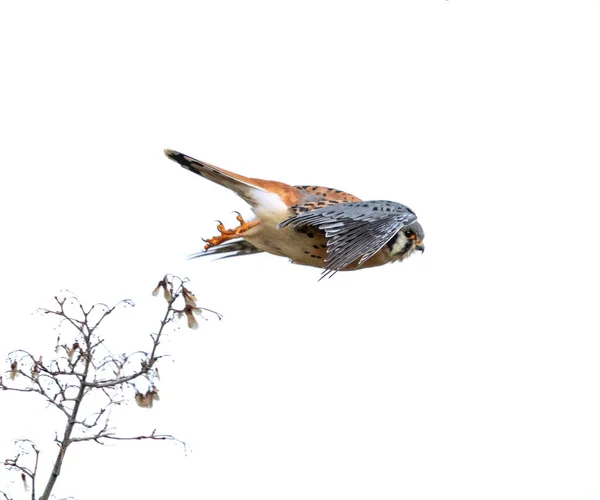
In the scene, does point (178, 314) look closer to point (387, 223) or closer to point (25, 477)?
point (25, 477)

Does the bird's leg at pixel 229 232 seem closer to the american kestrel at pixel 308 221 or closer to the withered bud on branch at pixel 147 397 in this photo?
the american kestrel at pixel 308 221

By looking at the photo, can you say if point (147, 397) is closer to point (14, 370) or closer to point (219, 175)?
point (14, 370)

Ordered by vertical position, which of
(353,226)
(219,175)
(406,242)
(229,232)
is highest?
(219,175)

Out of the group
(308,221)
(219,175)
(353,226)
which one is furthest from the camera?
(219,175)

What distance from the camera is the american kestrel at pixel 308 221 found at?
7172 mm

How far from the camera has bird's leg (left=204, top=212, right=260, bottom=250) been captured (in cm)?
792

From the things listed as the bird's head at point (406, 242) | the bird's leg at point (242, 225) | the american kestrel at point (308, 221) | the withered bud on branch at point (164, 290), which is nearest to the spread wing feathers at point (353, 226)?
the american kestrel at point (308, 221)

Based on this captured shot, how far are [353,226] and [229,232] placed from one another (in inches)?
49.5

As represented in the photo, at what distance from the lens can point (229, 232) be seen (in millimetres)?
8000

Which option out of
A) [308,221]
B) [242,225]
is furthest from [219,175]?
[308,221]

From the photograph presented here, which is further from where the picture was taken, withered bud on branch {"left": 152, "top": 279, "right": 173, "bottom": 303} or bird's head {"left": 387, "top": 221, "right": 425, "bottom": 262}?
bird's head {"left": 387, "top": 221, "right": 425, "bottom": 262}

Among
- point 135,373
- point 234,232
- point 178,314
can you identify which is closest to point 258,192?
point 234,232

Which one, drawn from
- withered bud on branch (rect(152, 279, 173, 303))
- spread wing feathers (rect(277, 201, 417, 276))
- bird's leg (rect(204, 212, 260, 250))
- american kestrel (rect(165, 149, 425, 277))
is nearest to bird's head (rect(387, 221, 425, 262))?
american kestrel (rect(165, 149, 425, 277))

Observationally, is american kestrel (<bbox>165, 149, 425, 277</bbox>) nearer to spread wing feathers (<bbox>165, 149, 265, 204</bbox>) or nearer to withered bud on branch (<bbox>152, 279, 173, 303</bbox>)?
spread wing feathers (<bbox>165, 149, 265, 204</bbox>)
